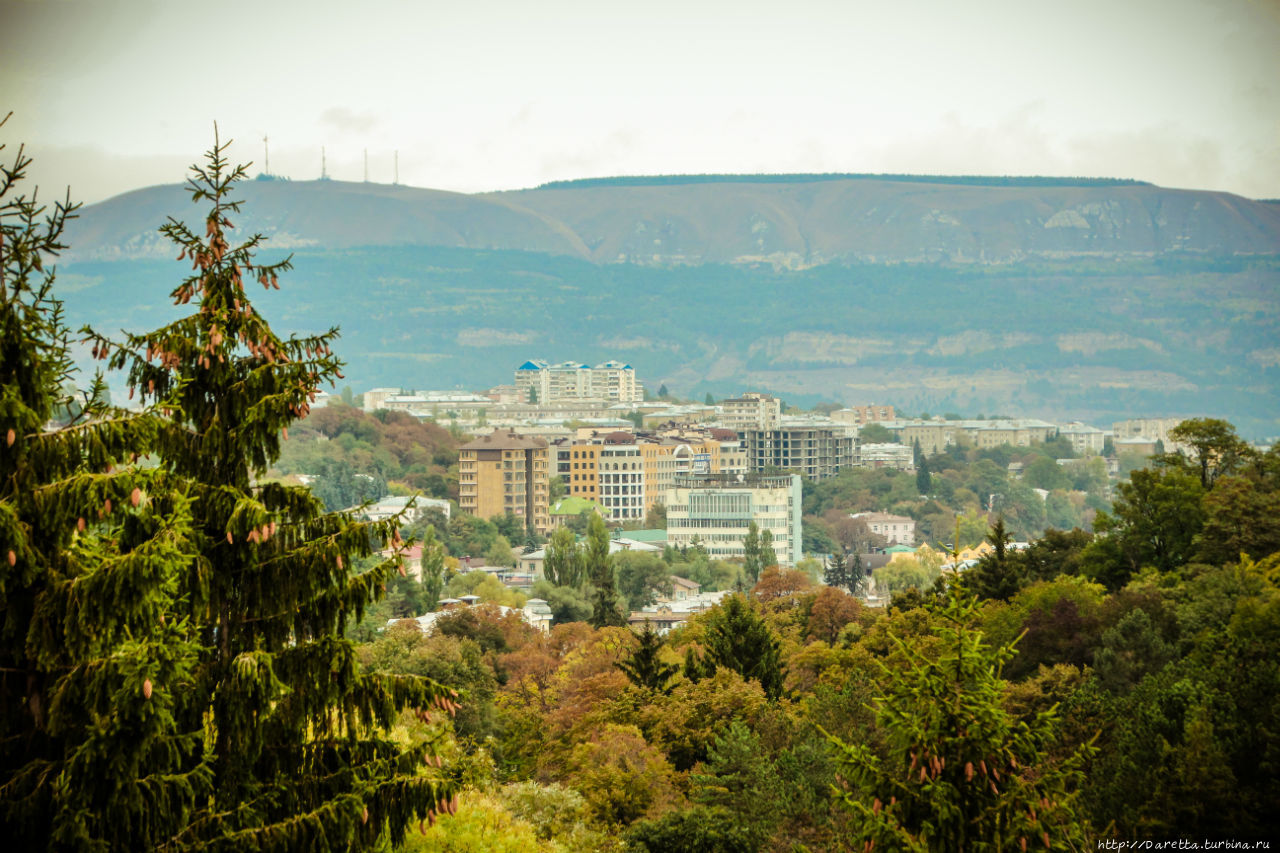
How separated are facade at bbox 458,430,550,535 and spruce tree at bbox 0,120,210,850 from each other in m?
119

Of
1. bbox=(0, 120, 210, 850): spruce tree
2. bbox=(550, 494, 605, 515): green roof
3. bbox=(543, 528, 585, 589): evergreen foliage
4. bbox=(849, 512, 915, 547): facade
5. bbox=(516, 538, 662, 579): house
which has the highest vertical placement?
bbox=(0, 120, 210, 850): spruce tree

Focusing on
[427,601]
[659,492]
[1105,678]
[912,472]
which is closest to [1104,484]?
[912,472]

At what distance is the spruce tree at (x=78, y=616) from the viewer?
8.86 meters

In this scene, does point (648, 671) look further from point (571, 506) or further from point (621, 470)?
point (621, 470)

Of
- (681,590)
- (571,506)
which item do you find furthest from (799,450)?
(681,590)

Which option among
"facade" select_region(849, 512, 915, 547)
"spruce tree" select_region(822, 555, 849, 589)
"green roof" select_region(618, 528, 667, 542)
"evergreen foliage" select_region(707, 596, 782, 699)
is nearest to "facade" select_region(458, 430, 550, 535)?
"green roof" select_region(618, 528, 667, 542)

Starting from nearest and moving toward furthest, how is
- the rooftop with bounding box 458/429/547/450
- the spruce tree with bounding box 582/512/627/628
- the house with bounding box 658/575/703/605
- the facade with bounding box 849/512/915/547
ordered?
the spruce tree with bounding box 582/512/627/628
the house with bounding box 658/575/703/605
the rooftop with bounding box 458/429/547/450
the facade with bounding box 849/512/915/547

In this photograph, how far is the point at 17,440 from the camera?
9.33 metres

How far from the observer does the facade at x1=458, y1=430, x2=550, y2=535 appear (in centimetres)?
12988

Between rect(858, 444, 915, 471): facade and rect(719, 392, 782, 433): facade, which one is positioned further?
rect(719, 392, 782, 433): facade

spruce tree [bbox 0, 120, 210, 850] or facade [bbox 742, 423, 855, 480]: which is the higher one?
spruce tree [bbox 0, 120, 210, 850]

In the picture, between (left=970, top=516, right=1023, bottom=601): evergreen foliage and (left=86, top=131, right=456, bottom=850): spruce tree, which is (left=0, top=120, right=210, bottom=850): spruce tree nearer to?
(left=86, top=131, right=456, bottom=850): spruce tree

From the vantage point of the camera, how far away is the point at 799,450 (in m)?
176

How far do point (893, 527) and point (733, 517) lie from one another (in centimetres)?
2591
